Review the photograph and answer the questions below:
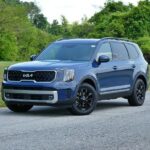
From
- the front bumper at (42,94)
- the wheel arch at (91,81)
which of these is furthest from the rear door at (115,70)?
the front bumper at (42,94)

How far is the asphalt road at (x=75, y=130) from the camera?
→ 897cm

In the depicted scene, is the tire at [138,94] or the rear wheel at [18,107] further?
the tire at [138,94]

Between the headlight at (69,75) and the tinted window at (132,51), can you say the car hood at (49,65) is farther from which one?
the tinted window at (132,51)

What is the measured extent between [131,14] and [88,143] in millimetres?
68228

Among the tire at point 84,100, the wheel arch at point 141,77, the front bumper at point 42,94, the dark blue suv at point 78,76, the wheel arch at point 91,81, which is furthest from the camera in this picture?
the wheel arch at point 141,77

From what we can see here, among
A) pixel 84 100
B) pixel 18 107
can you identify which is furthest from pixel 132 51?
pixel 18 107

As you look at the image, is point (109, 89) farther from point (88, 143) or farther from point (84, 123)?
point (88, 143)

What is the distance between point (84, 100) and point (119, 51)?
2.33 meters

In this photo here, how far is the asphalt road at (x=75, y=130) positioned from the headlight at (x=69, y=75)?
786mm

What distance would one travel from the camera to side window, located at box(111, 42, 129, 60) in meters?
14.7

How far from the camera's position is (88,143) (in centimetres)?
916

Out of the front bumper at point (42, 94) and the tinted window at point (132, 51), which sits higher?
the tinted window at point (132, 51)

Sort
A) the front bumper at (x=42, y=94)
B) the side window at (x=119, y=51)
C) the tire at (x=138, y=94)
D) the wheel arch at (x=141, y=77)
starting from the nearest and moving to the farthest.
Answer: the front bumper at (x=42, y=94)
the side window at (x=119, y=51)
the tire at (x=138, y=94)
the wheel arch at (x=141, y=77)

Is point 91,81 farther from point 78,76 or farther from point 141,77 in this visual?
point 141,77
